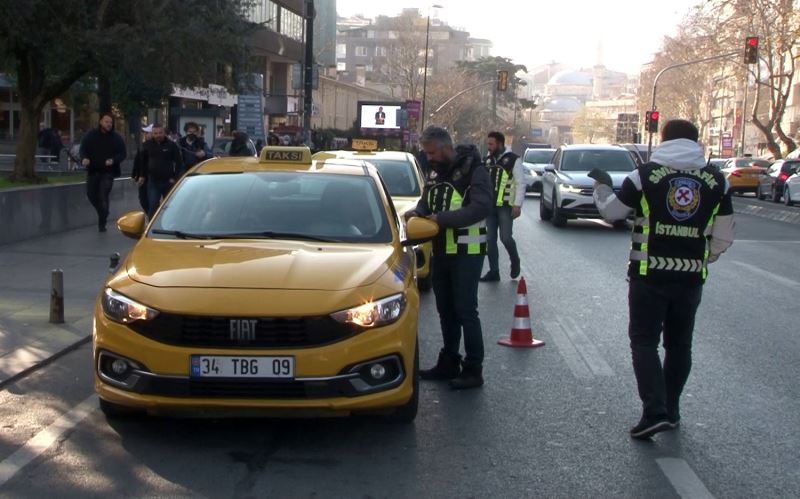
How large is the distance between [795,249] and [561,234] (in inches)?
167

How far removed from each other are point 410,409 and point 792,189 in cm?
3303

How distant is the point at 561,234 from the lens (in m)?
21.1

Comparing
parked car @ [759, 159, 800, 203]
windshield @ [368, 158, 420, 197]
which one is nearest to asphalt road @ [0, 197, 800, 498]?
windshield @ [368, 158, 420, 197]

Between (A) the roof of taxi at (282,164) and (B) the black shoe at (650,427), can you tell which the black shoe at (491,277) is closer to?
(A) the roof of taxi at (282,164)

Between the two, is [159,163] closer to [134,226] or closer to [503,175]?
[503,175]

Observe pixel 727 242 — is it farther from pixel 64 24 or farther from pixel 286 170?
pixel 64 24

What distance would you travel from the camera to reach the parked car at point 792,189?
119 ft

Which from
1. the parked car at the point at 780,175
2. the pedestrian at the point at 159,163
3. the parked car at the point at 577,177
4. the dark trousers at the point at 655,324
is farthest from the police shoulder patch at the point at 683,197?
the parked car at the point at 780,175

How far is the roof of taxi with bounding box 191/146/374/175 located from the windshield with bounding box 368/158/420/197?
217 inches

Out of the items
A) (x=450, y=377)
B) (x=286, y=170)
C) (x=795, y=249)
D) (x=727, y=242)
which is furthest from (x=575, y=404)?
(x=795, y=249)

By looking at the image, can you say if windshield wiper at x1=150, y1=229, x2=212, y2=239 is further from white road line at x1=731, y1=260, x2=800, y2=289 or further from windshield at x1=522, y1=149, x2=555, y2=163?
windshield at x1=522, y1=149, x2=555, y2=163

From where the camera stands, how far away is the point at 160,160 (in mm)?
16438

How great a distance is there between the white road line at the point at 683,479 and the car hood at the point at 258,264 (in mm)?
1871

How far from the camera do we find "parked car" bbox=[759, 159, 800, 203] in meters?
39.5
